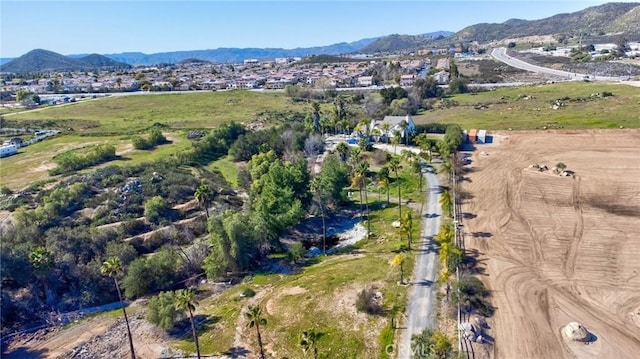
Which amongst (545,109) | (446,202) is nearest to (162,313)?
(446,202)

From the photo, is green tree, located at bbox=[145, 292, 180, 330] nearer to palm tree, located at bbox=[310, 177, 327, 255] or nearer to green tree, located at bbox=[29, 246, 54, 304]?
green tree, located at bbox=[29, 246, 54, 304]

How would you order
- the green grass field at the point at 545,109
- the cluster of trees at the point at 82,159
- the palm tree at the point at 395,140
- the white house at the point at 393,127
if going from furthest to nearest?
the green grass field at the point at 545,109, the white house at the point at 393,127, the palm tree at the point at 395,140, the cluster of trees at the point at 82,159

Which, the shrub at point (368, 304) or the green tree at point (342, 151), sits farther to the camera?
the green tree at point (342, 151)

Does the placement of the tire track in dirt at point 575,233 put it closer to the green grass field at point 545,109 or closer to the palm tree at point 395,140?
the palm tree at point 395,140

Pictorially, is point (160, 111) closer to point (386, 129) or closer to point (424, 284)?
point (386, 129)

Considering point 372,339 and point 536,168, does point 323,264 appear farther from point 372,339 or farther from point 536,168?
point 536,168

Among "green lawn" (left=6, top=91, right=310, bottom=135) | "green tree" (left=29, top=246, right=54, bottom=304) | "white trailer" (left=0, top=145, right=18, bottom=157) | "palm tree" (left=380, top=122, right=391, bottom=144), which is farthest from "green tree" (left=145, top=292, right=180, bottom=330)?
"green lawn" (left=6, top=91, right=310, bottom=135)

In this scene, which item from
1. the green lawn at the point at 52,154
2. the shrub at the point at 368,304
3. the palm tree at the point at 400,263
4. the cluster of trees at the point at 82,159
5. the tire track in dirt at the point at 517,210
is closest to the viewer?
the shrub at the point at 368,304

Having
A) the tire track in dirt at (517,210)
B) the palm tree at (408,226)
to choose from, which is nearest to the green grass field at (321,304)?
the palm tree at (408,226)
